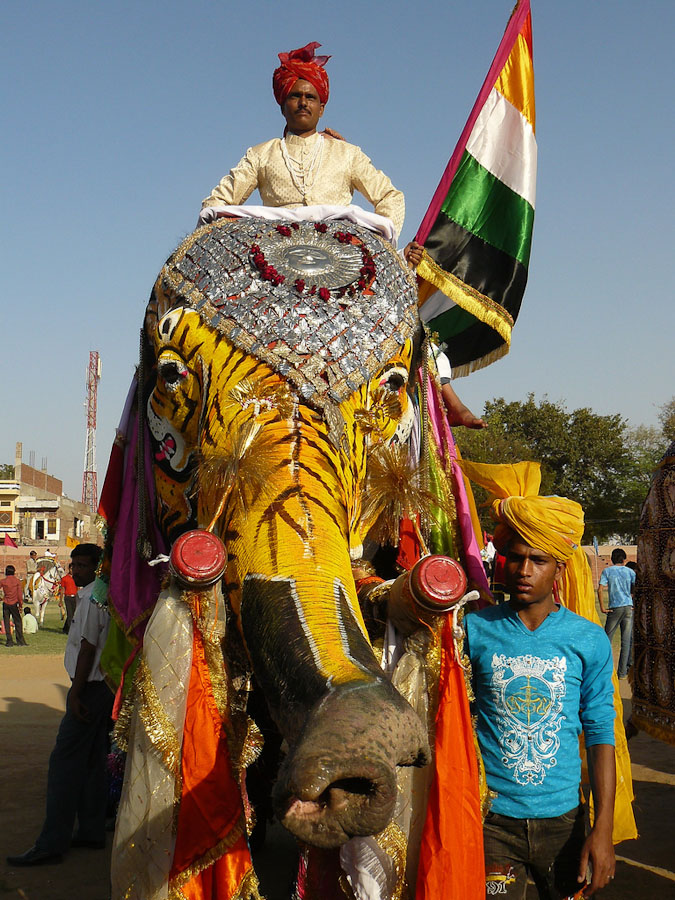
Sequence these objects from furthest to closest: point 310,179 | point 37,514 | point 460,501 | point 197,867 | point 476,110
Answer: point 37,514 < point 476,110 < point 310,179 < point 460,501 < point 197,867

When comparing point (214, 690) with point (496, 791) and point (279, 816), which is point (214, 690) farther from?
point (496, 791)

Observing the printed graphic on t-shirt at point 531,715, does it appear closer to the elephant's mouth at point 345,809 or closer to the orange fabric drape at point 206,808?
the orange fabric drape at point 206,808

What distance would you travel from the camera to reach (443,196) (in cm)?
520

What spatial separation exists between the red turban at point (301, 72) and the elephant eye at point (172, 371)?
1.81 m

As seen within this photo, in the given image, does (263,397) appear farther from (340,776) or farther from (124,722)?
(340,776)

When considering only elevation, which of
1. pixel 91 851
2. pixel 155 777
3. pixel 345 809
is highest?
pixel 345 809

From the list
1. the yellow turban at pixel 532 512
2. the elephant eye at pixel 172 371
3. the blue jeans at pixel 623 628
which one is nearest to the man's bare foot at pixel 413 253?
the yellow turban at pixel 532 512

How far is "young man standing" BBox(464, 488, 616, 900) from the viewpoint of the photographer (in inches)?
122

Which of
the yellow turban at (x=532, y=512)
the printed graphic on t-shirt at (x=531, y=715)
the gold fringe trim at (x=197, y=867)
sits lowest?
the gold fringe trim at (x=197, y=867)

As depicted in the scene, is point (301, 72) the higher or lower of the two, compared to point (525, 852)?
higher

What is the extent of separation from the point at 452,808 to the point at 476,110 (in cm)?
400

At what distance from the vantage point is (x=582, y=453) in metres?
44.7

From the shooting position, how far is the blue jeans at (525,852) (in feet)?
10.1

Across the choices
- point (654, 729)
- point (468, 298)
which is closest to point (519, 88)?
point (468, 298)
